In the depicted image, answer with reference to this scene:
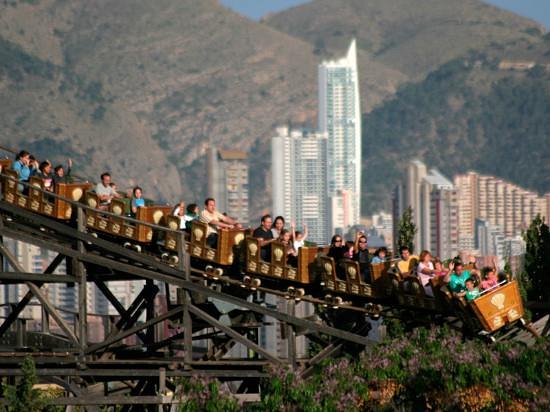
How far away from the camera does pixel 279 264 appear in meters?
43.2

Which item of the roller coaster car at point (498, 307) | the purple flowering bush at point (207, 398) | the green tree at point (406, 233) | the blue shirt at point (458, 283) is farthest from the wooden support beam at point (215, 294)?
the green tree at point (406, 233)

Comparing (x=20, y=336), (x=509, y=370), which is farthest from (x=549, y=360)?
(x=20, y=336)

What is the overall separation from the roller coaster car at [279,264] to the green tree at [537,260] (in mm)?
12115

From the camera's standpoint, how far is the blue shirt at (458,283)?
4041 centimetres

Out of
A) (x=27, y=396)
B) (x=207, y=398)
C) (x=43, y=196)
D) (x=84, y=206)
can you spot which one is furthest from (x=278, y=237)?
(x=27, y=396)

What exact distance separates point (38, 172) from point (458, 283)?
36.8 ft

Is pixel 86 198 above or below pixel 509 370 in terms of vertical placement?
above

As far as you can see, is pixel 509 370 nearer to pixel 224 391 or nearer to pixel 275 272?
pixel 224 391

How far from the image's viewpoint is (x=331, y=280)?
141 feet

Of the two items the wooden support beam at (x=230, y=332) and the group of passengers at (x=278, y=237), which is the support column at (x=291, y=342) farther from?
the group of passengers at (x=278, y=237)

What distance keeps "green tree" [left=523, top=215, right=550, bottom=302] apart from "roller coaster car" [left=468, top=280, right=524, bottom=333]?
13388mm

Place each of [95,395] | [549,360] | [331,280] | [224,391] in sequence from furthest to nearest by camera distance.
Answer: [95,395] < [331,280] < [224,391] < [549,360]

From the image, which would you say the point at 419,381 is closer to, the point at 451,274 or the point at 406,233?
the point at 451,274

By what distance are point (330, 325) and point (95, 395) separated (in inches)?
225
